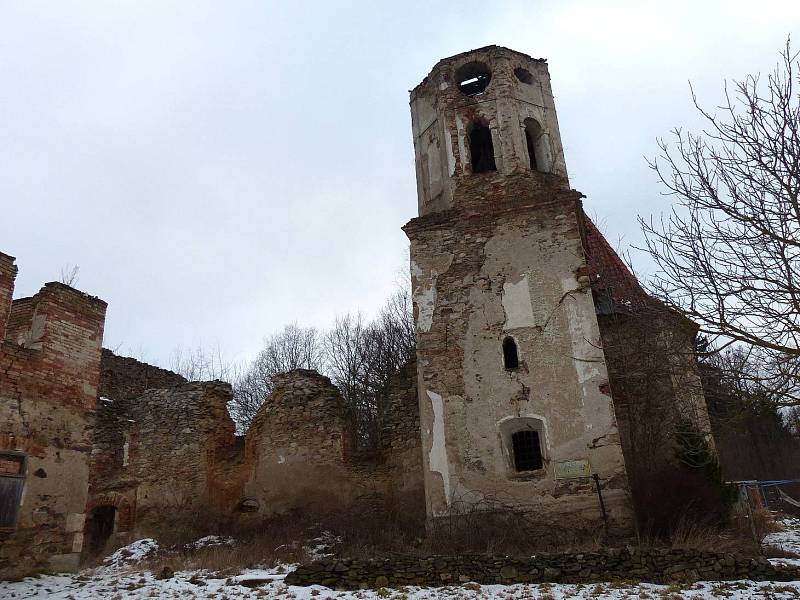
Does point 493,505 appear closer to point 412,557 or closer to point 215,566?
point 412,557

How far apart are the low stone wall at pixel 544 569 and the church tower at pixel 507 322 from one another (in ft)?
7.28

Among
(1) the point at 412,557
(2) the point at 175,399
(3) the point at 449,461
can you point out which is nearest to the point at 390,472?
(3) the point at 449,461

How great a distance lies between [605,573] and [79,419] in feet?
28.2

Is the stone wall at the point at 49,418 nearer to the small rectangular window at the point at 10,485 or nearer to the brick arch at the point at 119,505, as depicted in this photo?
the small rectangular window at the point at 10,485

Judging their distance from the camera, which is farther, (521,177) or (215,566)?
(521,177)

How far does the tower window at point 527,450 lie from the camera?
12.0 m

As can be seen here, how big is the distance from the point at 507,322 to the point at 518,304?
44 cm

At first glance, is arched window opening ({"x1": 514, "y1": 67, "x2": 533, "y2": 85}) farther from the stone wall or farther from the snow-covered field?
the snow-covered field

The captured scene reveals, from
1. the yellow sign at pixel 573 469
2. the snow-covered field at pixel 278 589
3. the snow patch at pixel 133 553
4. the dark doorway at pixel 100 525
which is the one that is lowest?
the snow-covered field at pixel 278 589

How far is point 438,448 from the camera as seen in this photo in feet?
40.0

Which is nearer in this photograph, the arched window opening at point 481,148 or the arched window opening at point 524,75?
the arched window opening at point 481,148

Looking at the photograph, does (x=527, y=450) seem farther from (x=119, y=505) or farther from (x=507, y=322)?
(x=119, y=505)

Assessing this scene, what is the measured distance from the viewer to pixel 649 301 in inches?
307

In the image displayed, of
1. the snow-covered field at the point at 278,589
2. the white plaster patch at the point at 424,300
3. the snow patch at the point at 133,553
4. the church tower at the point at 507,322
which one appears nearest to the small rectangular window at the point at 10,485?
the snow-covered field at the point at 278,589
